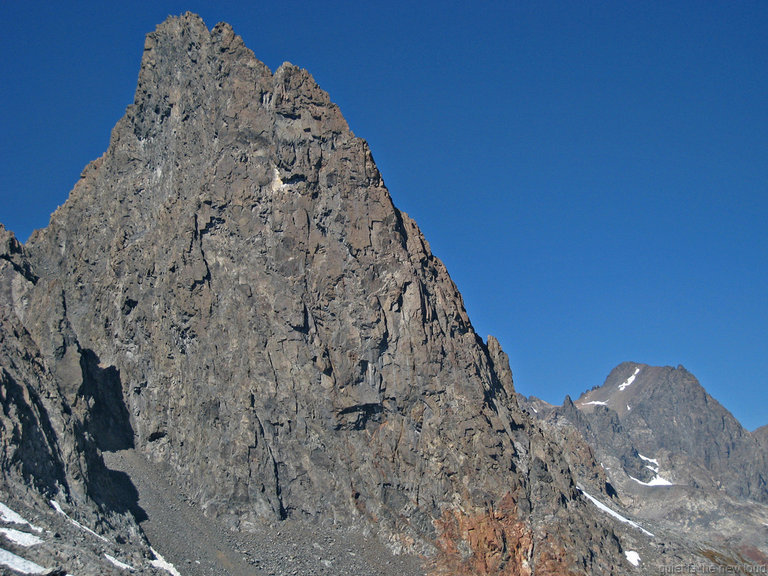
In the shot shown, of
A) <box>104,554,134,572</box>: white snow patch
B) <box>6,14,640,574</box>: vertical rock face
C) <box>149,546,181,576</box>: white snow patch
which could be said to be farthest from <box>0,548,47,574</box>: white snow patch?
<box>6,14,640,574</box>: vertical rock face

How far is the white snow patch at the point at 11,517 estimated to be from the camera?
61.3m

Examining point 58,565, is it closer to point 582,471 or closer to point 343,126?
point 343,126

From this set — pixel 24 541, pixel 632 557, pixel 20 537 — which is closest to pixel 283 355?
pixel 20 537

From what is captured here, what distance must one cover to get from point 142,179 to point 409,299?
44388mm

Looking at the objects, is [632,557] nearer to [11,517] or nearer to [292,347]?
[292,347]

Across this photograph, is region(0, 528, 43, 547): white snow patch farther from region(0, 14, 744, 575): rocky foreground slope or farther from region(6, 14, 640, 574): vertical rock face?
region(6, 14, 640, 574): vertical rock face

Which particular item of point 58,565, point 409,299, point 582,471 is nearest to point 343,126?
point 409,299

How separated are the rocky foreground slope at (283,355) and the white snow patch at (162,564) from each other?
7.42 metres

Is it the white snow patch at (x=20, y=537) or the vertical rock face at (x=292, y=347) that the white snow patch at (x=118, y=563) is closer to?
the white snow patch at (x=20, y=537)

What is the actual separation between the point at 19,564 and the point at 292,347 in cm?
4723

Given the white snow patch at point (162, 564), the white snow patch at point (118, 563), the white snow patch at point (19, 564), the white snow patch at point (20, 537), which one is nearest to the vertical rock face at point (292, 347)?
the white snow patch at point (162, 564)

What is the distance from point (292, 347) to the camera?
100 m

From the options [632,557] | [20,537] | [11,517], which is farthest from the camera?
[632,557]

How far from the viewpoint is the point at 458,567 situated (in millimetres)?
87938
